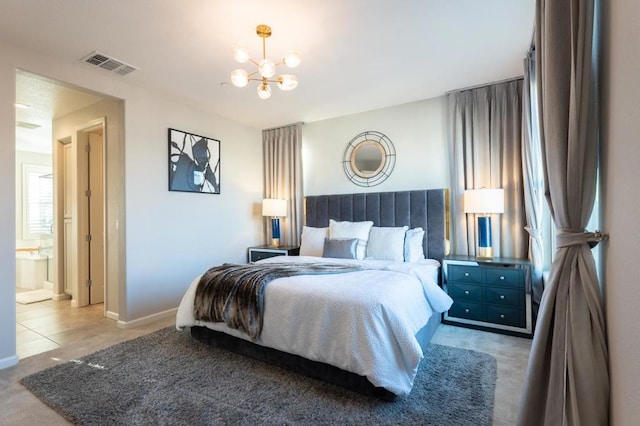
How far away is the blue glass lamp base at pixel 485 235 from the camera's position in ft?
11.0

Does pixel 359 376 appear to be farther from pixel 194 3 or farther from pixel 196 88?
pixel 196 88

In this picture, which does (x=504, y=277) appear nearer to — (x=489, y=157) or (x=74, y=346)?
(x=489, y=157)

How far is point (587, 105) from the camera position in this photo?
1194mm

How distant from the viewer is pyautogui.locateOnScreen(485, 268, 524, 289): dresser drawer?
3.07 m

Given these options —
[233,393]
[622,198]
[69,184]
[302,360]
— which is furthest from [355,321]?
[69,184]

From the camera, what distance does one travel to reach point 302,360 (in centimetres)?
230

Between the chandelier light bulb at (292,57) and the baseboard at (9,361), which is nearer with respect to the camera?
the chandelier light bulb at (292,57)

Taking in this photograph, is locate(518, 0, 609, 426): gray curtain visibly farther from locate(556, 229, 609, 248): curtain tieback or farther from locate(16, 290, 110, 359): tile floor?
locate(16, 290, 110, 359): tile floor

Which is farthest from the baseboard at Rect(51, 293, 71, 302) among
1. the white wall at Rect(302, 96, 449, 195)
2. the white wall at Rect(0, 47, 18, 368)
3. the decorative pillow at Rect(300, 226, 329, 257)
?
the white wall at Rect(302, 96, 449, 195)

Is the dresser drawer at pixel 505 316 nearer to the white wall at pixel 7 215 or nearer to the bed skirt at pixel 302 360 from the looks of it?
the bed skirt at pixel 302 360

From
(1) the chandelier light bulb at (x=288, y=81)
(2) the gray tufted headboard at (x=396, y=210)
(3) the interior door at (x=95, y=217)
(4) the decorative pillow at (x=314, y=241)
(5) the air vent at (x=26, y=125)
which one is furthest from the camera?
(5) the air vent at (x=26, y=125)

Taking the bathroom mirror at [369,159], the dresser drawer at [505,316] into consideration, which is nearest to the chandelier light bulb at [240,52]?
the bathroom mirror at [369,159]

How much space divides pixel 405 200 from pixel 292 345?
2514 millimetres

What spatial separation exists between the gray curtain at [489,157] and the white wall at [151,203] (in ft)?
10.6
